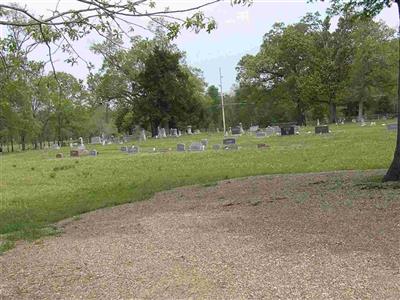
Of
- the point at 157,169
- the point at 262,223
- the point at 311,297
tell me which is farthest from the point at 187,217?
the point at 157,169

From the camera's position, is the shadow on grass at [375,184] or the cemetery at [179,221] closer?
the cemetery at [179,221]

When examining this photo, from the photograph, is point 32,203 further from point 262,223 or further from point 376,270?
point 376,270

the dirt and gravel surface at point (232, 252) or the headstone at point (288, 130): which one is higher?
the headstone at point (288, 130)

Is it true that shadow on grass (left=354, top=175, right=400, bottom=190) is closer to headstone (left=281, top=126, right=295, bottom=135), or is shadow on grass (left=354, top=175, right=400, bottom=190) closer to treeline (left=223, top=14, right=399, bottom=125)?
headstone (left=281, top=126, right=295, bottom=135)

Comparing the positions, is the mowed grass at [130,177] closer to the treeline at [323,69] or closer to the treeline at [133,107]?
the treeline at [133,107]

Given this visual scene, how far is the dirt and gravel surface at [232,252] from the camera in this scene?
4.50 m

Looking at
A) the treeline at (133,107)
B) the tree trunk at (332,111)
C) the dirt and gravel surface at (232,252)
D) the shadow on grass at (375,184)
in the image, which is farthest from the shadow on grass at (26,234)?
the tree trunk at (332,111)

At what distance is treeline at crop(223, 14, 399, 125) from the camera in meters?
57.2

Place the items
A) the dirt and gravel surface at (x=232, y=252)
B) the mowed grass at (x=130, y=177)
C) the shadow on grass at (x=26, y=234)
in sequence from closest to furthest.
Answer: the dirt and gravel surface at (x=232, y=252), the shadow on grass at (x=26, y=234), the mowed grass at (x=130, y=177)

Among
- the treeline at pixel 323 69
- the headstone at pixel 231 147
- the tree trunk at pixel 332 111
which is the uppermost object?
the treeline at pixel 323 69

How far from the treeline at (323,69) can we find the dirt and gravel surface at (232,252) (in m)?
51.8

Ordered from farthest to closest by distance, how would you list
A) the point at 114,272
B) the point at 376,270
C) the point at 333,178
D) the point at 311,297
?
the point at 333,178
the point at 114,272
the point at 376,270
the point at 311,297

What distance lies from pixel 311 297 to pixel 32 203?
10235 millimetres

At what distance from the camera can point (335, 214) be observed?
6980mm
